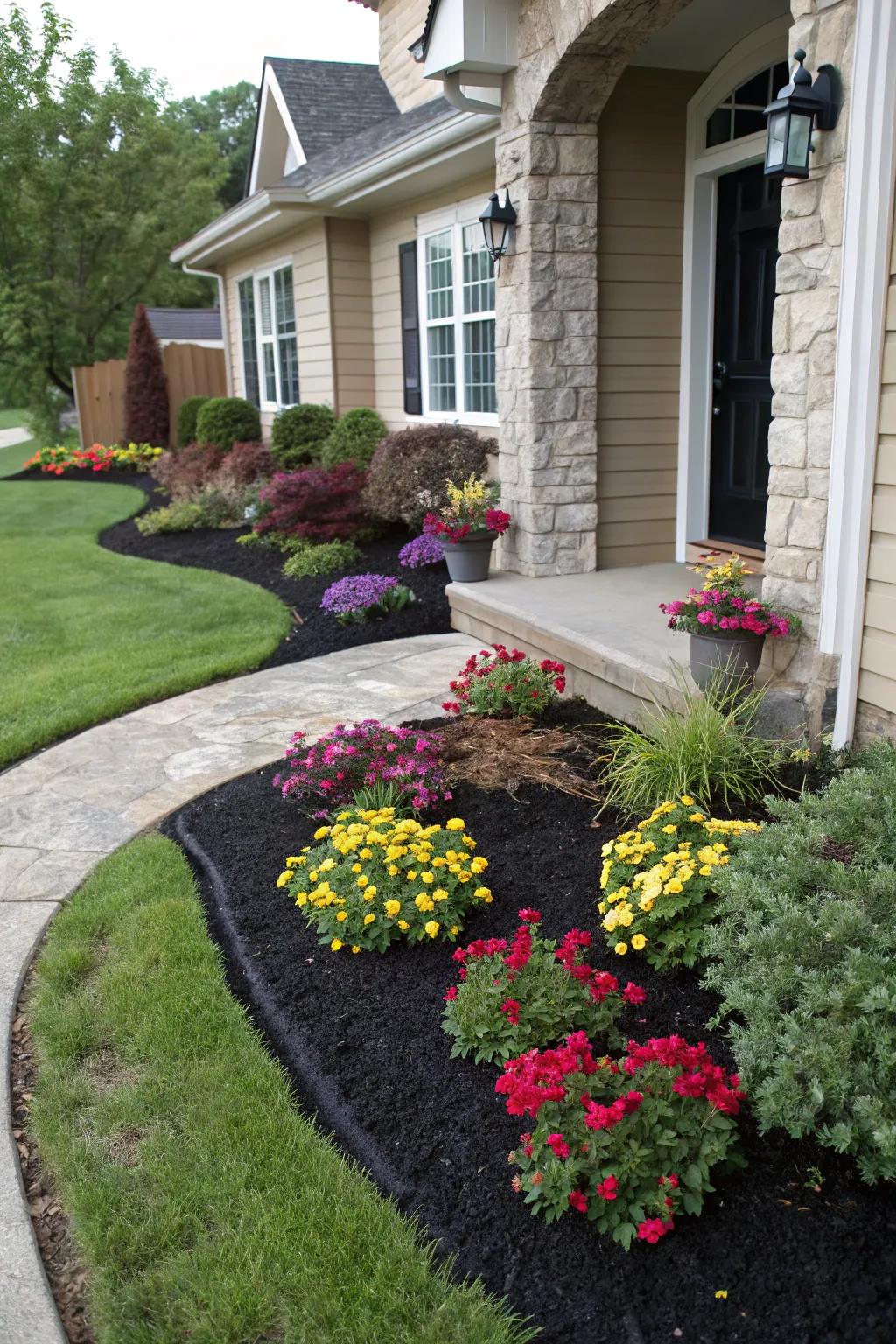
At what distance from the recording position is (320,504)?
29.5 ft

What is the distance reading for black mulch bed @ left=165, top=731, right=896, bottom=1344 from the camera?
1939 mm

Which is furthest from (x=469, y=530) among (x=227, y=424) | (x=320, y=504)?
(x=227, y=424)

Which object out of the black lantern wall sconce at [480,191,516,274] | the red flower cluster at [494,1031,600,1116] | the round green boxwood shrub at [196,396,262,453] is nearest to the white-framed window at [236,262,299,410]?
the round green boxwood shrub at [196,396,262,453]

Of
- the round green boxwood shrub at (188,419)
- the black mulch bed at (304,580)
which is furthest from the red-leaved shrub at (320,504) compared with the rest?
the round green boxwood shrub at (188,419)

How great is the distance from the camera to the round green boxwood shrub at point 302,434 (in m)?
11.1

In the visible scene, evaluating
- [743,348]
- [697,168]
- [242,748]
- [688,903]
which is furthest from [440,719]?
[697,168]

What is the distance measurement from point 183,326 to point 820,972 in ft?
79.8

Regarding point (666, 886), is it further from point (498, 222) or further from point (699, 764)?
point (498, 222)

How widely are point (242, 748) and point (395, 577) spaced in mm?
3040

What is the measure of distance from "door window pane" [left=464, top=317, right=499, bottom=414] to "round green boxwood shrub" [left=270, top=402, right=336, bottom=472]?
7.84 ft

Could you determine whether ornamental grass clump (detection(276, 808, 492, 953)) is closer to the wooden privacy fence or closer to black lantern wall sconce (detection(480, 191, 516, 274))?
black lantern wall sconce (detection(480, 191, 516, 274))

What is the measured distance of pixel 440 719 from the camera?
16.4 ft

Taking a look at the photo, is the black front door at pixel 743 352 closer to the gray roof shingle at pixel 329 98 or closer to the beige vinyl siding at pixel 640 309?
the beige vinyl siding at pixel 640 309

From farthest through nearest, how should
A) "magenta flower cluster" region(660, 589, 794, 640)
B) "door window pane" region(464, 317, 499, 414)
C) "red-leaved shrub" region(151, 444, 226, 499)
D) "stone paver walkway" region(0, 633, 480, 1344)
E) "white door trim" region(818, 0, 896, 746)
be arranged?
"red-leaved shrub" region(151, 444, 226, 499)
"door window pane" region(464, 317, 499, 414)
"magenta flower cluster" region(660, 589, 794, 640)
"white door trim" region(818, 0, 896, 746)
"stone paver walkway" region(0, 633, 480, 1344)
